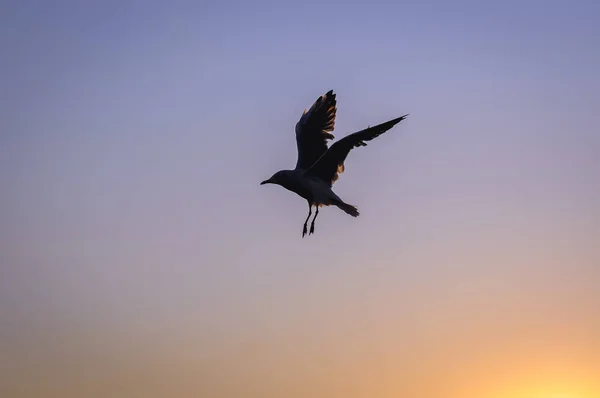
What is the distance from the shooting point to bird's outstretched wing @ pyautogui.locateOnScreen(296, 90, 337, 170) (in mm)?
22922

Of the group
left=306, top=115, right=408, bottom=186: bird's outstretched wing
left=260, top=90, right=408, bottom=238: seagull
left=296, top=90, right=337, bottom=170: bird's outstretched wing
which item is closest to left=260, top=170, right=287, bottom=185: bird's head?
left=260, top=90, right=408, bottom=238: seagull

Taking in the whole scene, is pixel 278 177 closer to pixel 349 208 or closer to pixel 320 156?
pixel 320 156

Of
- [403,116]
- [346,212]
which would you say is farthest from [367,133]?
[346,212]

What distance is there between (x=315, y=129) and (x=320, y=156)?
5.59 ft

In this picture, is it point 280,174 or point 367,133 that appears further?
point 280,174

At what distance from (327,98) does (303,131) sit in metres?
1.61

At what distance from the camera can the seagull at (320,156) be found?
64.8 ft

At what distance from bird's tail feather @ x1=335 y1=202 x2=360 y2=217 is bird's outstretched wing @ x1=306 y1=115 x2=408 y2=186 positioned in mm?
688

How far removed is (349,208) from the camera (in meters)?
21.1

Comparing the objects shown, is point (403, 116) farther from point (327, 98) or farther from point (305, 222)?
point (327, 98)

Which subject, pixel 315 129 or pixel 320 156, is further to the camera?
pixel 315 129

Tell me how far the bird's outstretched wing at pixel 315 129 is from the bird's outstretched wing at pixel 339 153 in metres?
1.35

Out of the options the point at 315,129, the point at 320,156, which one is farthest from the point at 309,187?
the point at 315,129

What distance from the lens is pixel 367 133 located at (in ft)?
62.8
